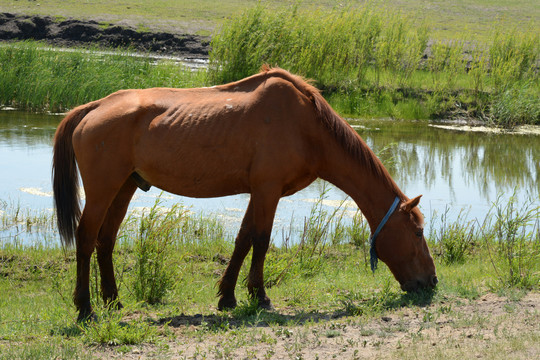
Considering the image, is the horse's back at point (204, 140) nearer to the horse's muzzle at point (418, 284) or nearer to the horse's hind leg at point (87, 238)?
the horse's hind leg at point (87, 238)

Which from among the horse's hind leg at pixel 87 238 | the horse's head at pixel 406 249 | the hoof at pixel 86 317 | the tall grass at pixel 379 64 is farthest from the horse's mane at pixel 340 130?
the tall grass at pixel 379 64


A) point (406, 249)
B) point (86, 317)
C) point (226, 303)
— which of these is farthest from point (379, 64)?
point (86, 317)

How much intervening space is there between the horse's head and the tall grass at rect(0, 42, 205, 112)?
13681mm

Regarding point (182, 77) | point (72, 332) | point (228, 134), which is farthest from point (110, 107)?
point (182, 77)

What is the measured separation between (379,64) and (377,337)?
18.3 meters

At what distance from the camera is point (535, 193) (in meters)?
13.1

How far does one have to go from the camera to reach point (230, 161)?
634cm

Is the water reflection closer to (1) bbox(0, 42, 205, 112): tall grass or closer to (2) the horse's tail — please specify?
(1) bbox(0, 42, 205, 112): tall grass

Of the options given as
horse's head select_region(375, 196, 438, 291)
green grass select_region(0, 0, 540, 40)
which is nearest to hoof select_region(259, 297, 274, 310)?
horse's head select_region(375, 196, 438, 291)

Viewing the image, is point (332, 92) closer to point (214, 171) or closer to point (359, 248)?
point (359, 248)

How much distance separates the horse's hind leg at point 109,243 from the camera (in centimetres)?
665

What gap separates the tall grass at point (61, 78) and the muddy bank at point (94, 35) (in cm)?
758

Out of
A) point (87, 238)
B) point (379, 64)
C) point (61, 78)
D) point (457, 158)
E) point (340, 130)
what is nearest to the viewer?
point (87, 238)

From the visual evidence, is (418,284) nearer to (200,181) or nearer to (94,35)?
(200,181)
